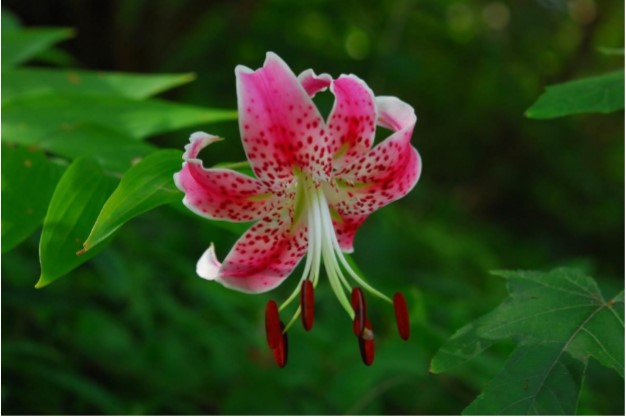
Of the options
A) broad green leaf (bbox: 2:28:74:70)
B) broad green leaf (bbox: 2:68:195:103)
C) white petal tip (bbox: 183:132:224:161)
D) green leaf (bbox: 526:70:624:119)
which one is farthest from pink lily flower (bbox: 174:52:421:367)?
broad green leaf (bbox: 2:28:74:70)

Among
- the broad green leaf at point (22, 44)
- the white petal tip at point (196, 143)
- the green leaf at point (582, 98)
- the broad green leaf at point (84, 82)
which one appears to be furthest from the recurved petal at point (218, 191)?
the broad green leaf at point (22, 44)

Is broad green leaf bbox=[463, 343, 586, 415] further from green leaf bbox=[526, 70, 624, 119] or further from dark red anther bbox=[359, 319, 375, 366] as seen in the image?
green leaf bbox=[526, 70, 624, 119]

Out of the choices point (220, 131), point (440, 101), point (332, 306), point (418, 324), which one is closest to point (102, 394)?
point (418, 324)

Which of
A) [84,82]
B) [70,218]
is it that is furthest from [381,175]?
[84,82]

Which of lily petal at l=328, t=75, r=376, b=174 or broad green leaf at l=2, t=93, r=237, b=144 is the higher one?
lily petal at l=328, t=75, r=376, b=174

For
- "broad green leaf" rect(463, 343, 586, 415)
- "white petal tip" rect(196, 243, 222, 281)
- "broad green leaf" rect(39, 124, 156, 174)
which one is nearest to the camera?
"broad green leaf" rect(463, 343, 586, 415)

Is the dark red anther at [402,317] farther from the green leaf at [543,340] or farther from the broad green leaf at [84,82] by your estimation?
the broad green leaf at [84,82]
